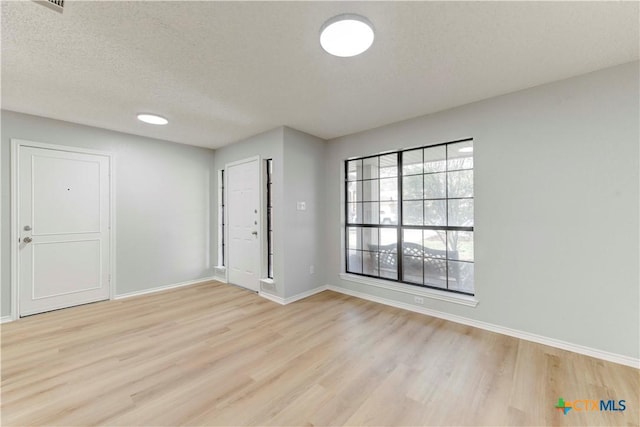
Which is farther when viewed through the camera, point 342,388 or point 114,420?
point 342,388

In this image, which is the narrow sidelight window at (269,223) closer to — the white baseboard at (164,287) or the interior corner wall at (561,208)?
the white baseboard at (164,287)

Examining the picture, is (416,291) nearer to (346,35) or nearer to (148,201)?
(346,35)

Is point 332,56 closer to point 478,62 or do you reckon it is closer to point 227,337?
point 478,62

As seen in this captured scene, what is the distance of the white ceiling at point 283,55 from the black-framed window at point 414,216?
0.79 metres

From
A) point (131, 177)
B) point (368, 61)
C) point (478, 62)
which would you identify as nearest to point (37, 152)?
point (131, 177)

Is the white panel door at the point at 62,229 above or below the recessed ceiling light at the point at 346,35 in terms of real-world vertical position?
below

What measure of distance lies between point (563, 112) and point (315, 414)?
3.37m

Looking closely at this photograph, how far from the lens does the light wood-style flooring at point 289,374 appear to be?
1.61 meters

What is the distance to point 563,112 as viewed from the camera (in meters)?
2.37

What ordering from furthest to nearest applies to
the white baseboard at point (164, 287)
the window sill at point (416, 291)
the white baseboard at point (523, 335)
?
the white baseboard at point (164, 287) < the window sill at point (416, 291) < the white baseboard at point (523, 335)

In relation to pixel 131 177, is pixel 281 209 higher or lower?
lower

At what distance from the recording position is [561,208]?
7.81 ft

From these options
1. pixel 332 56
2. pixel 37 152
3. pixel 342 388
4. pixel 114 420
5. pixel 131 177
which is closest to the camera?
pixel 114 420

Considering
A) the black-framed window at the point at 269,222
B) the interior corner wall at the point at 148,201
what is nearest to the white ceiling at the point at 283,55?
the interior corner wall at the point at 148,201
